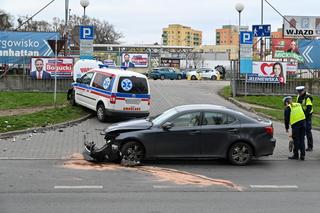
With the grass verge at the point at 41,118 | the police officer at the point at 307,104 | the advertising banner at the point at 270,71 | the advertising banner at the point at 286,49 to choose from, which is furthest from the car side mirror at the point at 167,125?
the advertising banner at the point at 286,49

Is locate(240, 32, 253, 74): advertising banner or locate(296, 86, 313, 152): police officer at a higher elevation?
locate(240, 32, 253, 74): advertising banner

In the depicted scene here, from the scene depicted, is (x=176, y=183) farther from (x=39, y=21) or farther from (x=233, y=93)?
(x=39, y=21)

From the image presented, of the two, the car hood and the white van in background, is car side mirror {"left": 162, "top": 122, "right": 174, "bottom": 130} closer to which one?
the car hood

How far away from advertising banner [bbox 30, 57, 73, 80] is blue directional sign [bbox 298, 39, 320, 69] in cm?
1299

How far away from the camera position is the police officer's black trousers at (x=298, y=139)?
12805mm

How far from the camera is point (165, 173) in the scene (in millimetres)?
10500

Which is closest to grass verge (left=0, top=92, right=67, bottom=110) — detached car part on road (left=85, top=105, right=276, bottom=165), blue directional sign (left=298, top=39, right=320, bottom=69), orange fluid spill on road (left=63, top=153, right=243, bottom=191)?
orange fluid spill on road (left=63, top=153, right=243, bottom=191)

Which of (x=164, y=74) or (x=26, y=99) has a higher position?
(x=164, y=74)

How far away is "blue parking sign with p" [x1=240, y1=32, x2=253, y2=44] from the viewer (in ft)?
85.4

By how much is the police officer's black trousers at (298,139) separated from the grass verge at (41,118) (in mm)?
7776

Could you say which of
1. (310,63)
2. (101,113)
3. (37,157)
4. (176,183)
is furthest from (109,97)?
(310,63)

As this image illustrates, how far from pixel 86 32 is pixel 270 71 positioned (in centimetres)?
1030

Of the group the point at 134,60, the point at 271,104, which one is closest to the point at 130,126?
the point at 271,104

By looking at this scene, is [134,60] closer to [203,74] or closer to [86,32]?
[203,74]
